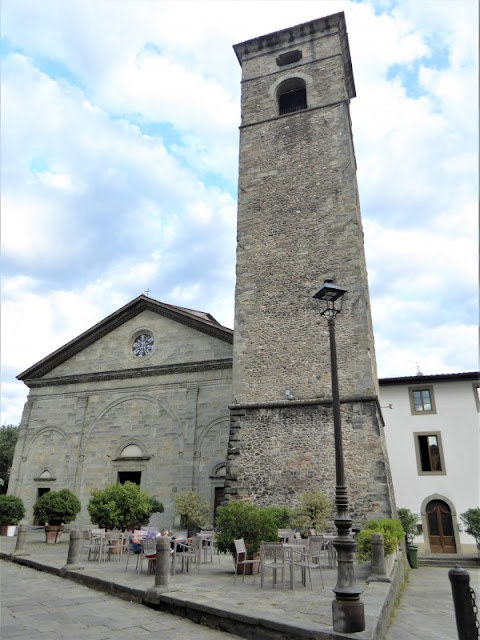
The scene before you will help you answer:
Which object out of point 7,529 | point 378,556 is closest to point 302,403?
point 378,556

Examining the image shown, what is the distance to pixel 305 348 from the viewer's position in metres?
15.0

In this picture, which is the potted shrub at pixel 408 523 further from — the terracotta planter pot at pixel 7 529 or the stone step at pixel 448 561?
the terracotta planter pot at pixel 7 529

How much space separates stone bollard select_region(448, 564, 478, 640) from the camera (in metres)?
4.50

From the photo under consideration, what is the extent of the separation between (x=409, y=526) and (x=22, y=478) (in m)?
16.8

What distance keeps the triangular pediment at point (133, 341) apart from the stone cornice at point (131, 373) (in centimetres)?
14

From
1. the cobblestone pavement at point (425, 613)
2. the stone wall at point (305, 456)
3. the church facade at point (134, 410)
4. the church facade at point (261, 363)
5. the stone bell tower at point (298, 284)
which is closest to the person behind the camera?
the cobblestone pavement at point (425, 613)

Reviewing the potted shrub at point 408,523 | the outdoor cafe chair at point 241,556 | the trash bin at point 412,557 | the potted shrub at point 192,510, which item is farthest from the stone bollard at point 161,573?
the potted shrub at point 408,523

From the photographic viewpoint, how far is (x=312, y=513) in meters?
12.4

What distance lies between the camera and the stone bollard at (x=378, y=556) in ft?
26.8

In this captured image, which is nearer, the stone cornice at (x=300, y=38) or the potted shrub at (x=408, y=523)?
the potted shrub at (x=408, y=523)

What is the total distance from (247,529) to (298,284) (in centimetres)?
925

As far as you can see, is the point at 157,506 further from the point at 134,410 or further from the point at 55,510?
the point at 134,410

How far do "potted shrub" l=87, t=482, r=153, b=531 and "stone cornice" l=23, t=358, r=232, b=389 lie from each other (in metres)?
6.84

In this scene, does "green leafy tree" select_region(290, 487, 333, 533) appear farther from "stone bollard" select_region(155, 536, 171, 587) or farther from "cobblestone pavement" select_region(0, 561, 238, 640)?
"cobblestone pavement" select_region(0, 561, 238, 640)
